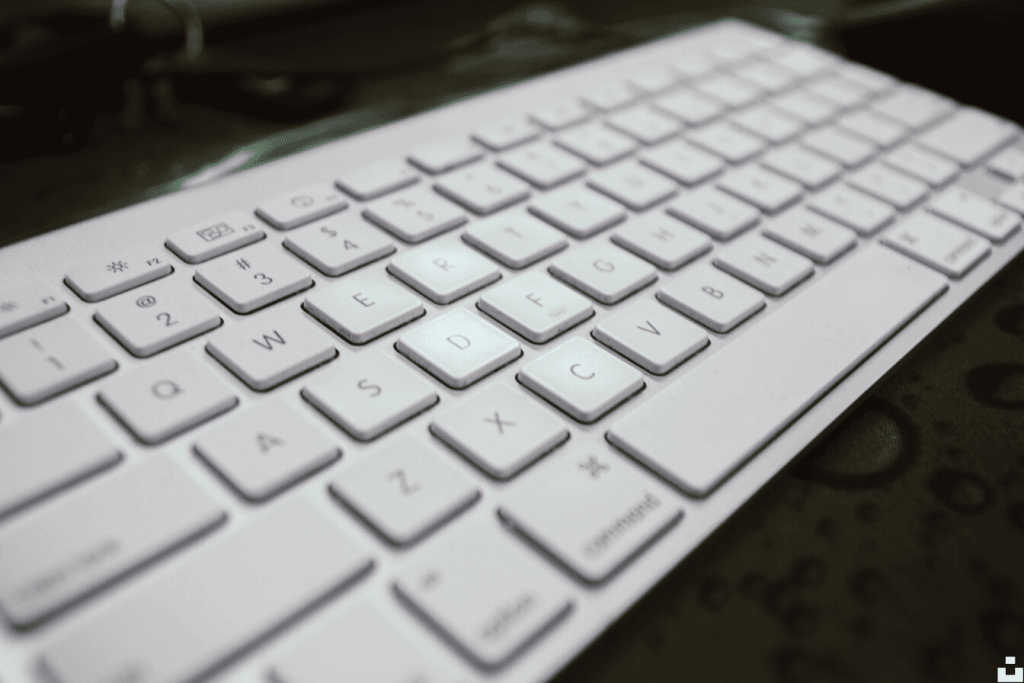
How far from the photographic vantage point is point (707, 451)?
0.25 metres

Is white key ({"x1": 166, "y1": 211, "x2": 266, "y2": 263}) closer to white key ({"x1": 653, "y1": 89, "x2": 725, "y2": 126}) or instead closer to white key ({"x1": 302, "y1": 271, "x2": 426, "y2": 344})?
white key ({"x1": 302, "y1": 271, "x2": 426, "y2": 344})

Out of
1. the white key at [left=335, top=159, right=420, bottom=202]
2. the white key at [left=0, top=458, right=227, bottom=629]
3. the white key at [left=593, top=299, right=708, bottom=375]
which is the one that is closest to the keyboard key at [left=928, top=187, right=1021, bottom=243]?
the white key at [left=593, top=299, right=708, bottom=375]

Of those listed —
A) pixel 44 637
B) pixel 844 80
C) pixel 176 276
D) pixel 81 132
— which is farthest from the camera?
pixel 844 80

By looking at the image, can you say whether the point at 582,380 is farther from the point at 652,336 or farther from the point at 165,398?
the point at 165,398

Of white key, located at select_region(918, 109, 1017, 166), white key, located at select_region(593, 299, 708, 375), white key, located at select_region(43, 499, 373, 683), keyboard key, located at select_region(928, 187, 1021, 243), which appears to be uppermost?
white key, located at select_region(43, 499, 373, 683)

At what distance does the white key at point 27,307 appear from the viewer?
27cm

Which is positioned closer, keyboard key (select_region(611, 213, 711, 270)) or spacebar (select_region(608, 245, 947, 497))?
spacebar (select_region(608, 245, 947, 497))

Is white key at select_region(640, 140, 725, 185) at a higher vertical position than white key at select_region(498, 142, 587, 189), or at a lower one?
lower

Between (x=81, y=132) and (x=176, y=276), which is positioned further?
(x=81, y=132)

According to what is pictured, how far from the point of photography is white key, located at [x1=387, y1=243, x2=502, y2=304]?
32cm

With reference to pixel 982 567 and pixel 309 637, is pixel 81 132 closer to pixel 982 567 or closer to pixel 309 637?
pixel 309 637

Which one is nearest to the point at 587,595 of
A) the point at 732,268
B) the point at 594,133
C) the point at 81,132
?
the point at 732,268

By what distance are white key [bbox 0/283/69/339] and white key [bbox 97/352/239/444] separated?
5 centimetres

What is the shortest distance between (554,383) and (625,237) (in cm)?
13
